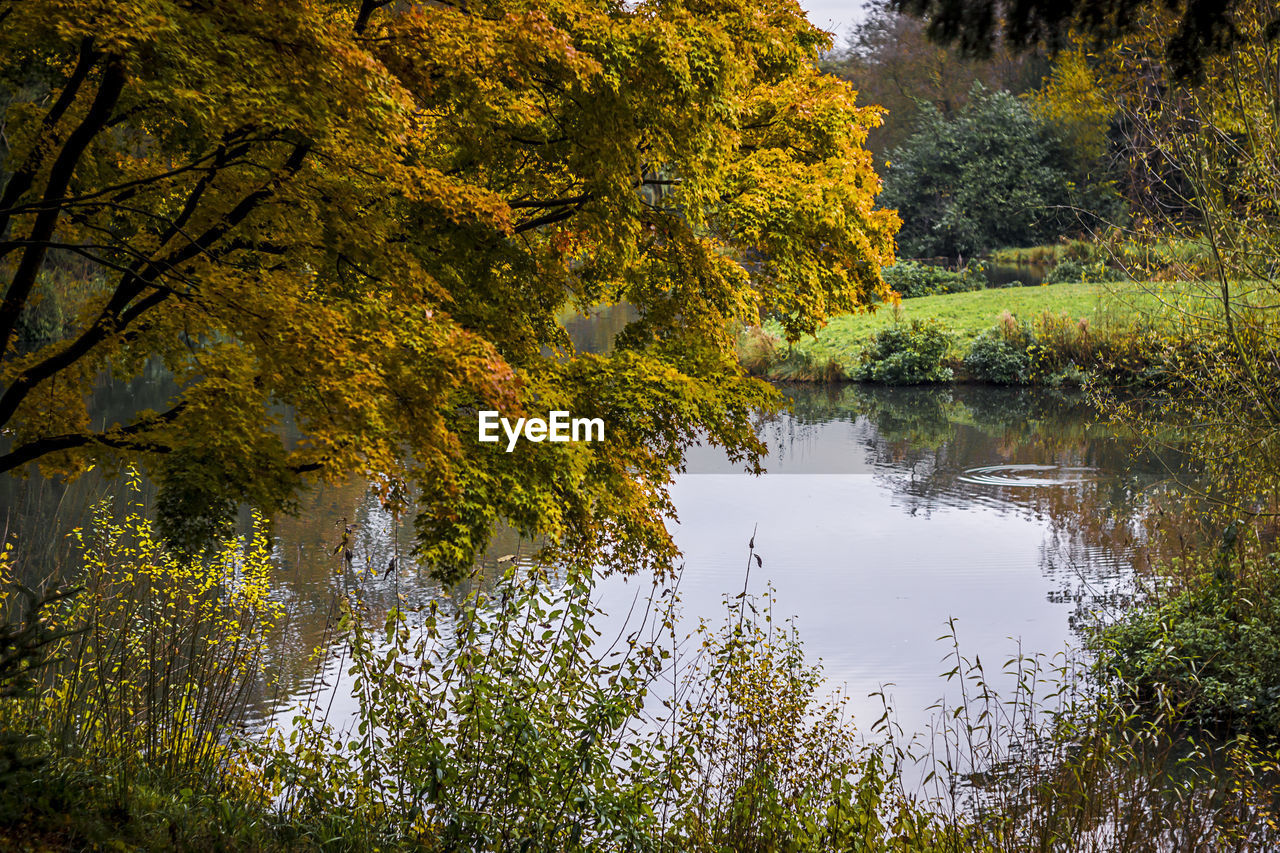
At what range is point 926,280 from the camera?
37500mm

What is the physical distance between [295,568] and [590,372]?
5294mm

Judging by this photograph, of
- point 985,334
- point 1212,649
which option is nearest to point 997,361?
point 985,334

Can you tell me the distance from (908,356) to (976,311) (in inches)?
197

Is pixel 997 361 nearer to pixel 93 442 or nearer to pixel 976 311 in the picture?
pixel 976 311

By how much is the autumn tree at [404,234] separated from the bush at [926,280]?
27.0 m

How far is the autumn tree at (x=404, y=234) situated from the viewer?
548cm

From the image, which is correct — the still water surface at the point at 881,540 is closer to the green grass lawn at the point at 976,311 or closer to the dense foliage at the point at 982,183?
the green grass lawn at the point at 976,311

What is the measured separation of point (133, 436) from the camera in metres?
6.24

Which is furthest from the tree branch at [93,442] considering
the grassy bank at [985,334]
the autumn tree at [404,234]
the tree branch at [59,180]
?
the grassy bank at [985,334]

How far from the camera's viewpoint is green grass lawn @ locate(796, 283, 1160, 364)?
2745cm

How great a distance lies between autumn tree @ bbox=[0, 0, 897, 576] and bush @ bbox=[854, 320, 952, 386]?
17.7 metres

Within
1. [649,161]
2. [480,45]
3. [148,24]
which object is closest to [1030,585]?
[649,161]

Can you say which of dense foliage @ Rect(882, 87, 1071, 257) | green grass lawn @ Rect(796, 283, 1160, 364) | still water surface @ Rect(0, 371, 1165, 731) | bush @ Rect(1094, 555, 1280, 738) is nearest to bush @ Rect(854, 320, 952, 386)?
green grass lawn @ Rect(796, 283, 1160, 364)

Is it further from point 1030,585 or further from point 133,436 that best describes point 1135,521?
point 133,436
